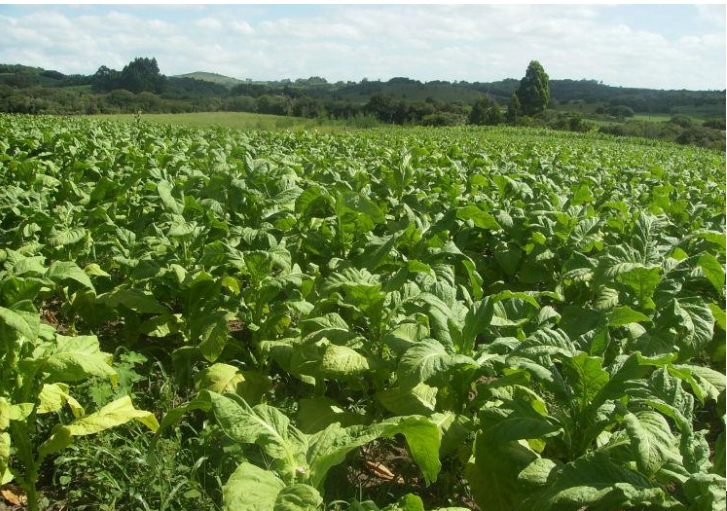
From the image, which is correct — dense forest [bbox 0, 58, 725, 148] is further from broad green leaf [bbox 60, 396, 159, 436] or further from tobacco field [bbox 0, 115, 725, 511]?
broad green leaf [bbox 60, 396, 159, 436]

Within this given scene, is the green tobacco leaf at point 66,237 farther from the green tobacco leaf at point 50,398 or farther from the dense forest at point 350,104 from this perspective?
the dense forest at point 350,104

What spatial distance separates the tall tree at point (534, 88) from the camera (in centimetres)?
6994

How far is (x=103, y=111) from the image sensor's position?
42.0 m

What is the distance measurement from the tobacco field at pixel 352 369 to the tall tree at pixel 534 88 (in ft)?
231

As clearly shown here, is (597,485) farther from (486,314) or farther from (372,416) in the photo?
(372,416)

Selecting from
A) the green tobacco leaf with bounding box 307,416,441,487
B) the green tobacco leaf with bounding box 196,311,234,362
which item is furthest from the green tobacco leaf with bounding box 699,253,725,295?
the green tobacco leaf with bounding box 196,311,234,362

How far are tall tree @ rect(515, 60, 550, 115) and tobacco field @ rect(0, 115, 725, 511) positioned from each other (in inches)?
2773

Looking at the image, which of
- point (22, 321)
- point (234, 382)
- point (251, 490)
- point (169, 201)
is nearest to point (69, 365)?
point (22, 321)

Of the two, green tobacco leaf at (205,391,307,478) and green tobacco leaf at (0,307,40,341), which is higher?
green tobacco leaf at (0,307,40,341)

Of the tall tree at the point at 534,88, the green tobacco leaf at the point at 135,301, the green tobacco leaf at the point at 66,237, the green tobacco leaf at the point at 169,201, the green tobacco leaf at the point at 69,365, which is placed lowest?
the green tobacco leaf at the point at 135,301

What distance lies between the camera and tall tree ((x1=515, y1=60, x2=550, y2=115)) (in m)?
69.9

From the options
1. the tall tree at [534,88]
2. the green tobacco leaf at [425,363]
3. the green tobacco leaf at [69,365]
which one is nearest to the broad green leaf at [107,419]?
the green tobacco leaf at [69,365]

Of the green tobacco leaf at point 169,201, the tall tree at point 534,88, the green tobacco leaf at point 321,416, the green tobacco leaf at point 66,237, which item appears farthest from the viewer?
the tall tree at point 534,88

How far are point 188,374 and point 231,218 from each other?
1.89 m
